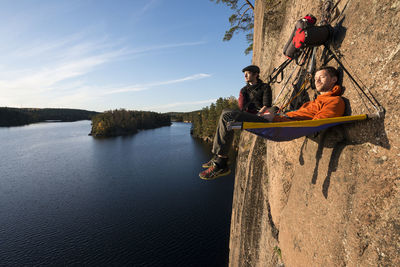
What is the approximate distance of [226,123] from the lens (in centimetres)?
403

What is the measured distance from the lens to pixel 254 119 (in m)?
3.56

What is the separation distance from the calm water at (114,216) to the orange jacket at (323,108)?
2119cm

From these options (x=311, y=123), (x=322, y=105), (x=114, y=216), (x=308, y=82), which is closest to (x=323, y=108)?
(x=322, y=105)

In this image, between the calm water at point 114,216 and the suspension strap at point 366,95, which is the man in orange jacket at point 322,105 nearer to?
the suspension strap at point 366,95

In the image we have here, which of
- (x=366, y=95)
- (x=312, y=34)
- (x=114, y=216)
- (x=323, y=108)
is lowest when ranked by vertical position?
(x=114, y=216)

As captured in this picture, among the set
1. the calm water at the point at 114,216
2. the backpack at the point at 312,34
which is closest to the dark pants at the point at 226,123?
the backpack at the point at 312,34

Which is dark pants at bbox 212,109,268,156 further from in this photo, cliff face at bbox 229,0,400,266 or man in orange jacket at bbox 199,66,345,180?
cliff face at bbox 229,0,400,266

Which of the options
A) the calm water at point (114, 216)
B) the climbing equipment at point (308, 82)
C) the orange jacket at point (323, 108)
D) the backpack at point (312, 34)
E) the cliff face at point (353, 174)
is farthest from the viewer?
the calm water at point (114, 216)

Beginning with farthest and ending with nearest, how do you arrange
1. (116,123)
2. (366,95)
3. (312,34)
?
(116,123) → (312,34) → (366,95)

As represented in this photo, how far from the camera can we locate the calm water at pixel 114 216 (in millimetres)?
20766

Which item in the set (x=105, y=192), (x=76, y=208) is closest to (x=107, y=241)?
(x=76, y=208)

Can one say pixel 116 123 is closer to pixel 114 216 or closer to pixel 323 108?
pixel 114 216

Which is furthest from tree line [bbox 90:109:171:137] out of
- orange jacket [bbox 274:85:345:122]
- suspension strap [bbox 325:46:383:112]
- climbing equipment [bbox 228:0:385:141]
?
suspension strap [bbox 325:46:383:112]

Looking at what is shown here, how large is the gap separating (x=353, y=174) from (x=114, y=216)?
29.6 meters
